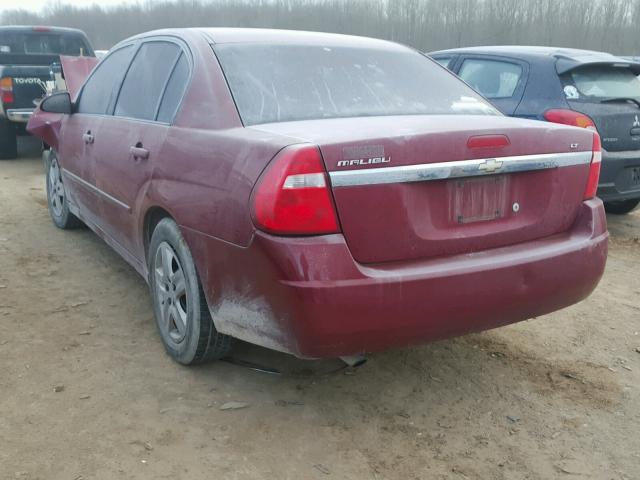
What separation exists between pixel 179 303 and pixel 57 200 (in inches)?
115

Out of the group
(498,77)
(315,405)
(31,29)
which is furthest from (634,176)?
(31,29)

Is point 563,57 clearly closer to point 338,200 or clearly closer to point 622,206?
point 622,206

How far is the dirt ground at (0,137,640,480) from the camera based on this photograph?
7.69ft

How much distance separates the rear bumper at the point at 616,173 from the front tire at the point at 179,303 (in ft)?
12.5

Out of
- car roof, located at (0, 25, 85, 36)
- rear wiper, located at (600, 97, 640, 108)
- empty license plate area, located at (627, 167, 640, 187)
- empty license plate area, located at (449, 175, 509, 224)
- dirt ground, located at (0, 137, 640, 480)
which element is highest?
car roof, located at (0, 25, 85, 36)

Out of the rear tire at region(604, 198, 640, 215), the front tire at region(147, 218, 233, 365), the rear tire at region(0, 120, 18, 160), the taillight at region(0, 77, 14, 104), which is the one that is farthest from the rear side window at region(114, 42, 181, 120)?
the rear tire at region(0, 120, 18, 160)

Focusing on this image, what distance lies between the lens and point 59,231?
17.7 feet

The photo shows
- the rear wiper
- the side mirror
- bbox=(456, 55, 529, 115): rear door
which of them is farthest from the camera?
bbox=(456, 55, 529, 115): rear door

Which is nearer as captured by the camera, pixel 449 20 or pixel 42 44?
pixel 42 44

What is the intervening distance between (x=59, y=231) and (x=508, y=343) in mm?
3876

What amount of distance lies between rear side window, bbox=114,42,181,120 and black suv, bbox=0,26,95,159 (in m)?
5.35

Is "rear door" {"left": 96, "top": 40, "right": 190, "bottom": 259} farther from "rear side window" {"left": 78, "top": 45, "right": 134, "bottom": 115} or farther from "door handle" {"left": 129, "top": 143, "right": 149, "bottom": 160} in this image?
"rear side window" {"left": 78, "top": 45, "right": 134, "bottom": 115}

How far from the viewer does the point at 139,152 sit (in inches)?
126

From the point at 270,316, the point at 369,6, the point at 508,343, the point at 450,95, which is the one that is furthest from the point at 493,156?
the point at 369,6
